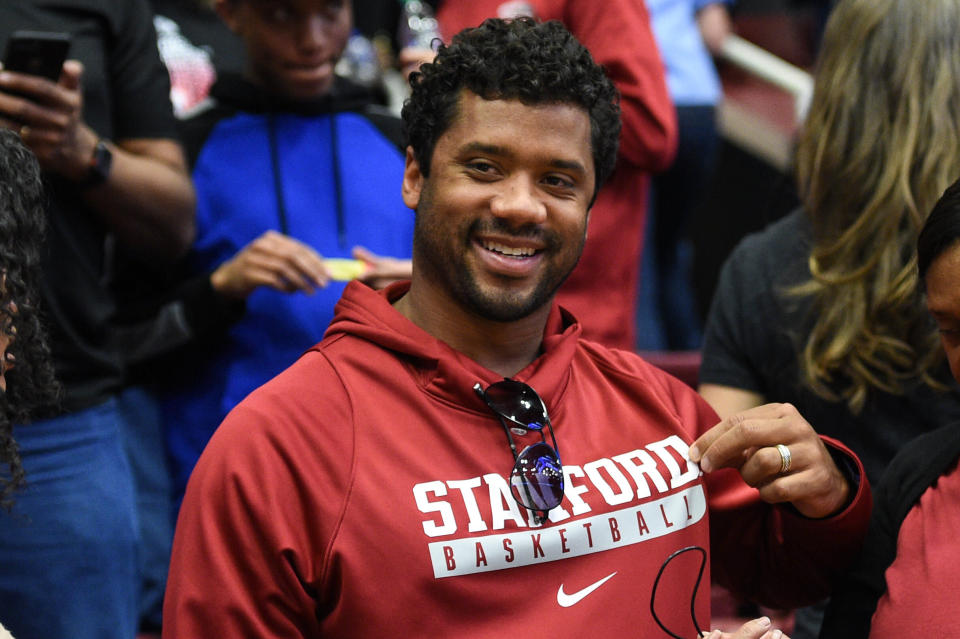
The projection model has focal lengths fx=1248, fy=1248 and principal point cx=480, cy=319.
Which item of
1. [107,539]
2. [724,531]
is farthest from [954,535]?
[107,539]

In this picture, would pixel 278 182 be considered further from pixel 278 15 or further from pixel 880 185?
pixel 880 185

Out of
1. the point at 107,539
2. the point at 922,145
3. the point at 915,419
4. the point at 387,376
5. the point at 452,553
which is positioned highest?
the point at 922,145

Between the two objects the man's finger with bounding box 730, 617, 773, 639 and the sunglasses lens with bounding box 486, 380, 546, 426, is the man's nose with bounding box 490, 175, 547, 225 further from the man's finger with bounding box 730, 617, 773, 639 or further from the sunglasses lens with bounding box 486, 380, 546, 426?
the man's finger with bounding box 730, 617, 773, 639

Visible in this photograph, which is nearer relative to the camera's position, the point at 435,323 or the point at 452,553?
the point at 452,553

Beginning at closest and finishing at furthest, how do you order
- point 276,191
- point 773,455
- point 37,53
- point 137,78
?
1. point 773,455
2. point 37,53
3. point 137,78
4. point 276,191

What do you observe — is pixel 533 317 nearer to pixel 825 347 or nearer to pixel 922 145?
pixel 825 347

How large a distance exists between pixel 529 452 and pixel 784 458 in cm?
39

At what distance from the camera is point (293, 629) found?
5.28 feet

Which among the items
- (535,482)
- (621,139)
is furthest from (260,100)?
(535,482)

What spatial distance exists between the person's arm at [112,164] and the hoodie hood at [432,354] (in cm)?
73

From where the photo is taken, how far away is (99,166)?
234cm

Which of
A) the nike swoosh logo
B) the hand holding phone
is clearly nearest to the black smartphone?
the hand holding phone

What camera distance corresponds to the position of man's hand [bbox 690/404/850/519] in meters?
1.83

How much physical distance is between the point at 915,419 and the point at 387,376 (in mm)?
1013
